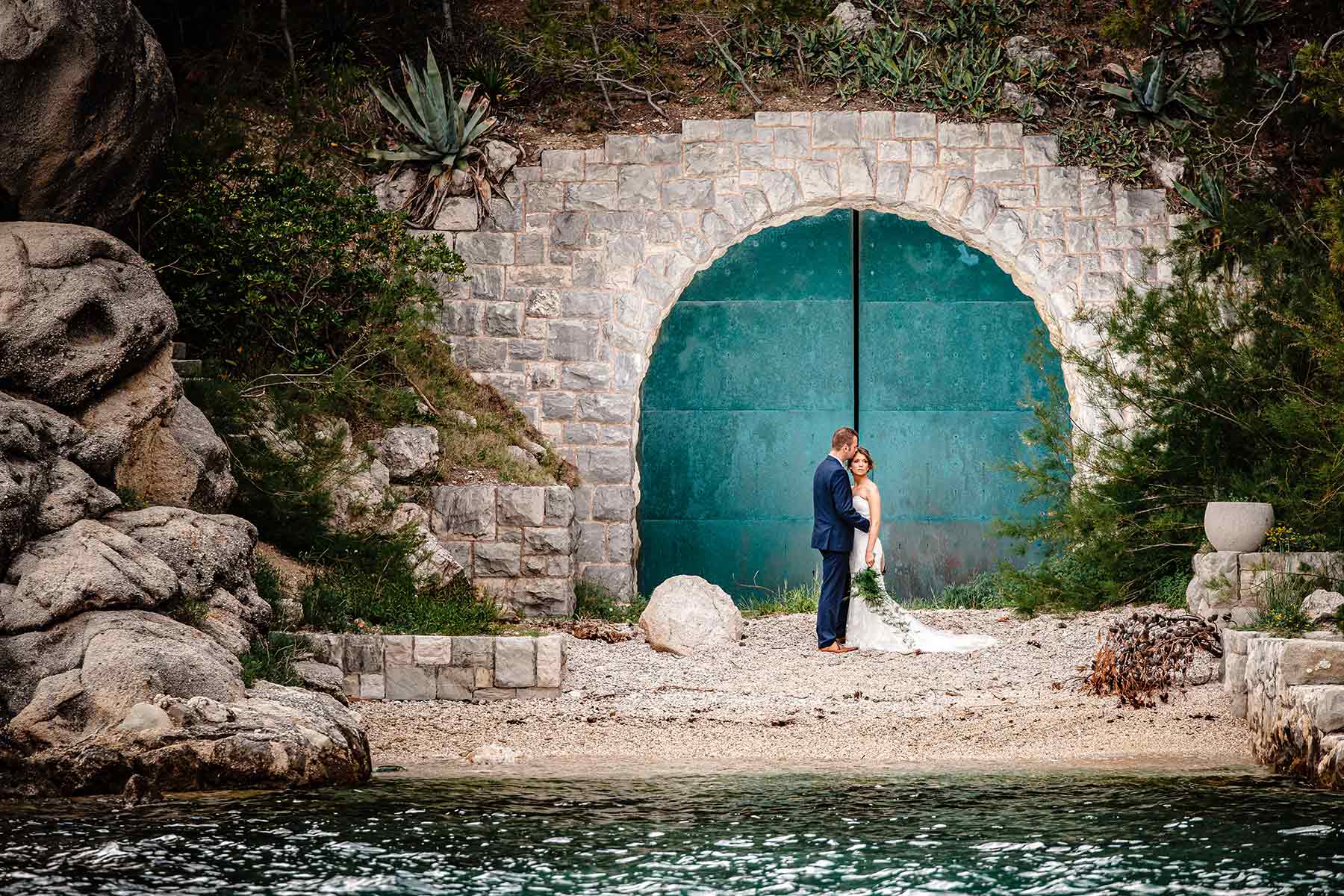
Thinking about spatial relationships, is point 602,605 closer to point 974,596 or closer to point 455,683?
point 974,596

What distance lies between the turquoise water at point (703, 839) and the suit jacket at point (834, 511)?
4.27 metres

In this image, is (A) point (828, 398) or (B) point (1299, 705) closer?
(B) point (1299, 705)

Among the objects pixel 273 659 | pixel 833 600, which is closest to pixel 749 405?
pixel 833 600

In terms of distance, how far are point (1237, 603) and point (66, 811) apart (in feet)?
20.2

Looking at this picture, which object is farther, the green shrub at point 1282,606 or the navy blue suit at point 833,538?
the navy blue suit at point 833,538

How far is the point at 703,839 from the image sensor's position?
15.0ft

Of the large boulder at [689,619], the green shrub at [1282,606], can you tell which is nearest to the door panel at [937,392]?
the large boulder at [689,619]

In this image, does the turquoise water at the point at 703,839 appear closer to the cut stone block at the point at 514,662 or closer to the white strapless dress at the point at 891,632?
the cut stone block at the point at 514,662

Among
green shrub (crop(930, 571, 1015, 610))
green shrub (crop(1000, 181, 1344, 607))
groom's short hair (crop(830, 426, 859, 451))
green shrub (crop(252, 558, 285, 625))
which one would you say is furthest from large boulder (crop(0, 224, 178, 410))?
green shrub (crop(930, 571, 1015, 610))

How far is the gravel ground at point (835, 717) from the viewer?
636 cm

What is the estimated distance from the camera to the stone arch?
1172 cm

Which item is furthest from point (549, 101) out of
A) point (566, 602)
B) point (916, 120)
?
point (566, 602)

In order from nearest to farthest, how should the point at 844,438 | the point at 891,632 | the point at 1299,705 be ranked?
1. the point at 1299,705
2. the point at 891,632
3. the point at 844,438

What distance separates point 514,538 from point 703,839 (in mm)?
6293
